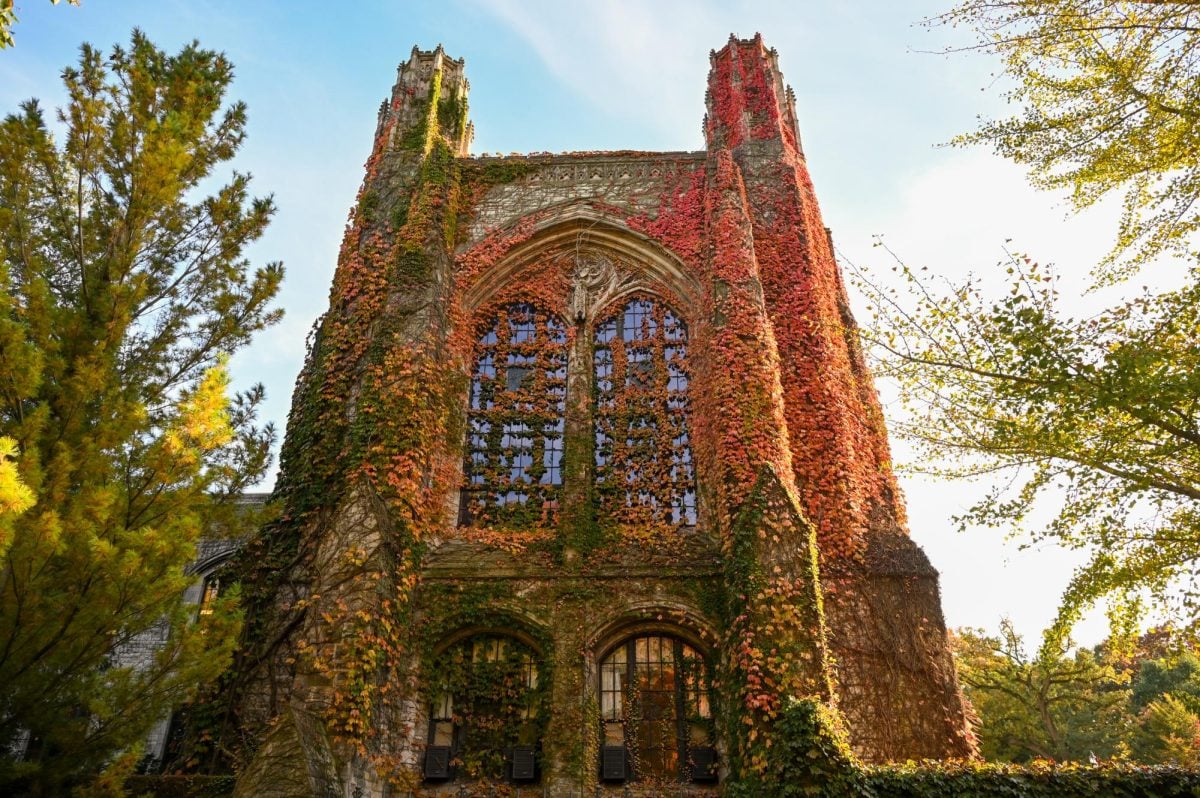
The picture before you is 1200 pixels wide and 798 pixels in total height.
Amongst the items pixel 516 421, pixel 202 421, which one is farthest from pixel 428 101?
pixel 202 421

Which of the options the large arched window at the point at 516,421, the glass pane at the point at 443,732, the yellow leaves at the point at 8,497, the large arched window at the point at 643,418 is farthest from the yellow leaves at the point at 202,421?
the large arched window at the point at 643,418

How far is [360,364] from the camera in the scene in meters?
11.9

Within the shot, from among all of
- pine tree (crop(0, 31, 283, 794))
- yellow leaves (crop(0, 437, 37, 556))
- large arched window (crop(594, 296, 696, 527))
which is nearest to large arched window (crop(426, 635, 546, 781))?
large arched window (crop(594, 296, 696, 527))

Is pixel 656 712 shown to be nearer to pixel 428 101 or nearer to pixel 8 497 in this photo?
pixel 8 497

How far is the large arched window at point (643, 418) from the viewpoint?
11688mm

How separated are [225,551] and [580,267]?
9469 mm

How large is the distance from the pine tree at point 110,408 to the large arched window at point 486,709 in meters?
4.23

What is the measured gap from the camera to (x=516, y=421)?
1269cm

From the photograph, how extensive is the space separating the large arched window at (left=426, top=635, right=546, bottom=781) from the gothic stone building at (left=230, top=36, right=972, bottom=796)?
3cm

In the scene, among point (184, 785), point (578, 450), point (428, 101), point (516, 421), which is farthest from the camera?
point (428, 101)

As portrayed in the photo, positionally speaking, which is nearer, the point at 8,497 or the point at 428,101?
the point at 8,497

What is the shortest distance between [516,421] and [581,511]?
2.15 meters

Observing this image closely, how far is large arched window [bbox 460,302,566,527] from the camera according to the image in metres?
11.9

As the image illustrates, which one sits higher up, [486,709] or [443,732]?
[486,709]
